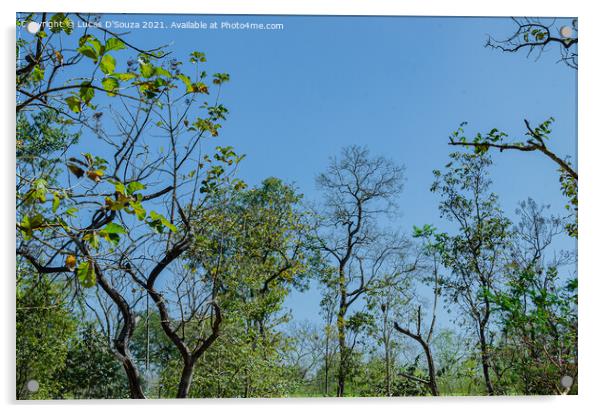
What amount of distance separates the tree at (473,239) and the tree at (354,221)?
307 millimetres

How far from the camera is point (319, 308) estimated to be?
4242 mm

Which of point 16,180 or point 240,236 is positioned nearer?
point 16,180

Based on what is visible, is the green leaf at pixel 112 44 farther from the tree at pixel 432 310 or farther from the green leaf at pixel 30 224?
the tree at pixel 432 310

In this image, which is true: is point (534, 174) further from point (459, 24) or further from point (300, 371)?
point (300, 371)

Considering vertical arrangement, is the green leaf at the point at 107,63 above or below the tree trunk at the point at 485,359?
above

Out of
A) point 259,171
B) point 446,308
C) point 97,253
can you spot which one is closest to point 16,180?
point 97,253

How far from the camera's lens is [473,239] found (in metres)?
4.37

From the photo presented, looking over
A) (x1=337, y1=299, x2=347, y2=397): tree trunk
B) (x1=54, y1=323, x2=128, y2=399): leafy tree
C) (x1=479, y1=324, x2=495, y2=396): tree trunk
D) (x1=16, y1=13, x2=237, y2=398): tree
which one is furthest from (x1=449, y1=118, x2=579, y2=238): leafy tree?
(x1=54, y1=323, x2=128, y2=399): leafy tree

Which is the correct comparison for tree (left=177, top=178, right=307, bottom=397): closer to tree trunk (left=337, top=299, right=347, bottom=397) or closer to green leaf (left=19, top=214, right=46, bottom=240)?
tree trunk (left=337, top=299, right=347, bottom=397)

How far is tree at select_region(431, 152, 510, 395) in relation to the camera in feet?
14.1
